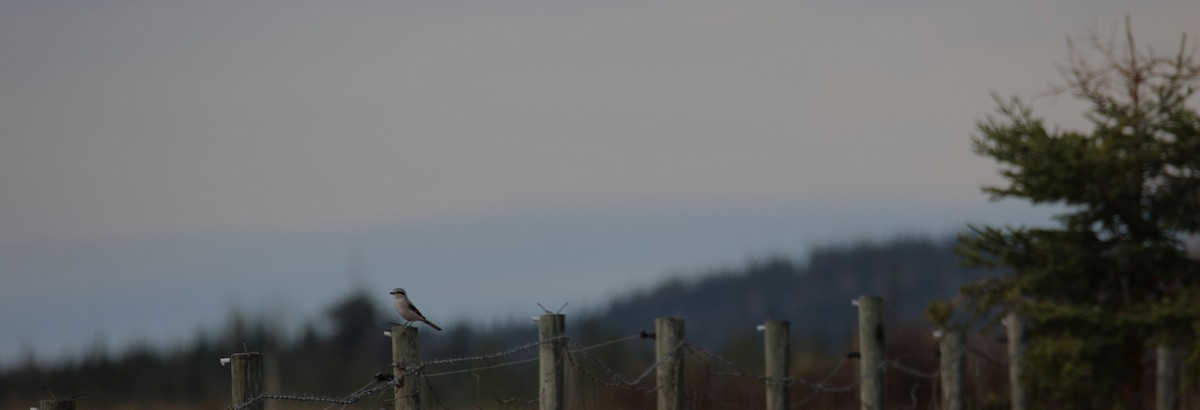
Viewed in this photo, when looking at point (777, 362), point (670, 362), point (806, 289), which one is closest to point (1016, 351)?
point (777, 362)

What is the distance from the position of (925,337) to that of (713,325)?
1879cm

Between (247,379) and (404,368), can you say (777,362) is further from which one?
(247,379)

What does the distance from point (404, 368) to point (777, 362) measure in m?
4.93

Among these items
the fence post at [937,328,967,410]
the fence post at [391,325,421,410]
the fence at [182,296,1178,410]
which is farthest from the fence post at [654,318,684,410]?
the fence post at [937,328,967,410]

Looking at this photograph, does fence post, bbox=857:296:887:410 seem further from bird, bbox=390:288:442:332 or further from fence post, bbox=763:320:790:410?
bird, bbox=390:288:442:332

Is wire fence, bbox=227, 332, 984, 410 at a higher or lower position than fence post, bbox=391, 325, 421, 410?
lower

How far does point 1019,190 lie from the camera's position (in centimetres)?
1634

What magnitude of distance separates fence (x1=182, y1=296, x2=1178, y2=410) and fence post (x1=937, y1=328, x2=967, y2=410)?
11 mm

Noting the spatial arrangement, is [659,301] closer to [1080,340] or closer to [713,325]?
[713,325]

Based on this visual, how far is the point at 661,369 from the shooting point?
13.8m

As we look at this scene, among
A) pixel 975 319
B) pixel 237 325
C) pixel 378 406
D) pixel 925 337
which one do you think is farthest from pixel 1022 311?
pixel 237 325

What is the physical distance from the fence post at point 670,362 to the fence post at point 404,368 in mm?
3010

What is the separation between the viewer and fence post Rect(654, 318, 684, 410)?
1375 centimetres

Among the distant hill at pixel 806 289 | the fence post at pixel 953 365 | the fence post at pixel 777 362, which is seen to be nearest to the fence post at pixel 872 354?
the fence post at pixel 777 362
